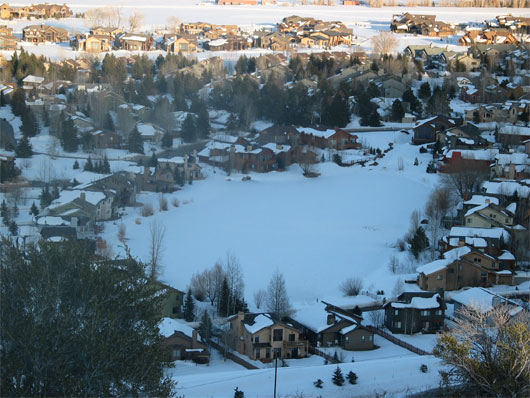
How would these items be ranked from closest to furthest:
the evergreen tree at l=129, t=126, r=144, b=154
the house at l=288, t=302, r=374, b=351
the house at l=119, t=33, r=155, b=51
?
1. the house at l=288, t=302, r=374, b=351
2. the evergreen tree at l=129, t=126, r=144, b=154
3. the house at l=119, t=33, r=155, b=51

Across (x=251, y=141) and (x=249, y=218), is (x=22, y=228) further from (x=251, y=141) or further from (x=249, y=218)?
(x=251, y=141)

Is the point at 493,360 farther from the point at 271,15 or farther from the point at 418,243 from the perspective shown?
the point at 271,15

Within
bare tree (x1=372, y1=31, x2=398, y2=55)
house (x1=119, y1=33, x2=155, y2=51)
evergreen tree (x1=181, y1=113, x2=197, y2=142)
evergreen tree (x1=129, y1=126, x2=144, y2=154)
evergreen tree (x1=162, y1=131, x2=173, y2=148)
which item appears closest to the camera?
evergreen tree (x1=129, y1=126, x2=144, y2=154)

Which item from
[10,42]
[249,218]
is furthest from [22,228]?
[10,42]

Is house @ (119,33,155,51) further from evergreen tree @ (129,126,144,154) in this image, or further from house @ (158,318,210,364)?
house @ (158,318,210,364)

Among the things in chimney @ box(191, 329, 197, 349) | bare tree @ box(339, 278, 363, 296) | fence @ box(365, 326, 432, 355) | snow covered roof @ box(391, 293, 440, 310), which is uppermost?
snow covered roof @ box(391, 293, 440, 310)

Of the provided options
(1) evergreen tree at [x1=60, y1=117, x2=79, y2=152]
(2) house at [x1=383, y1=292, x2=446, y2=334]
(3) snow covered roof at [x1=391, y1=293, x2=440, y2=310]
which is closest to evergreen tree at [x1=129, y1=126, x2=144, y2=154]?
(1) evergreen tree at [x1=60, y1=117, x2=79, y2=152]

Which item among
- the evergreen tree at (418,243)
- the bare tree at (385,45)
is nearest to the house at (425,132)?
the evergreen tree at (418,243)
